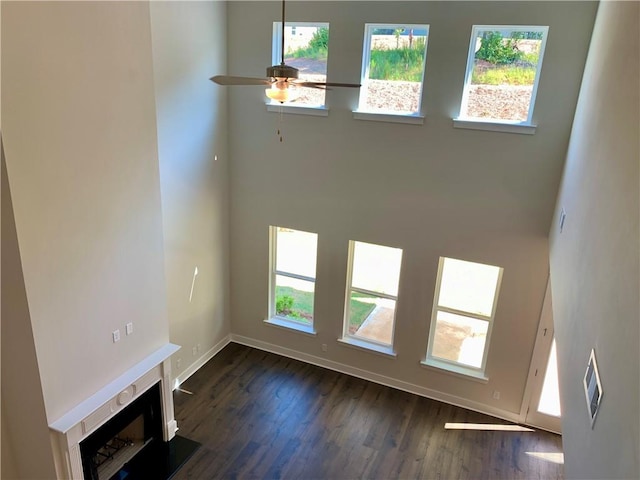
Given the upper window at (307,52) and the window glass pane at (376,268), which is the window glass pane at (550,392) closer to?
the window glass pane at (376,268)

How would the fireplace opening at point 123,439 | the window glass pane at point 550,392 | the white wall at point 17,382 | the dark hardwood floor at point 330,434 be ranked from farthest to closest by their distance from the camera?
1. the window glass pane at point 550,392
2. the dark hardwood floor at point 330,434
3. the fireplace opening at point 123,439
4. the white wall at point 17,382

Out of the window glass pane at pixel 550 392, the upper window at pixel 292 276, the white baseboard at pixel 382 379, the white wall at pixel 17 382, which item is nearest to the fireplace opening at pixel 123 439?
the white wall at pixel 17 382

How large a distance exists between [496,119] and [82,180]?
427cm

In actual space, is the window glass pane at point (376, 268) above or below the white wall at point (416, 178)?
below

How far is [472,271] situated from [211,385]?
3866 millimetres

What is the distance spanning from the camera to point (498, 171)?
17.2 feet

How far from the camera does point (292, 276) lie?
689 centimetres

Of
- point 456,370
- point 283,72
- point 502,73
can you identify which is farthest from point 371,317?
point 283,72

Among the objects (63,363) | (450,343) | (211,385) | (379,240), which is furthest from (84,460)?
(450,343)

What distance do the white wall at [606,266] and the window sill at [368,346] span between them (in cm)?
292

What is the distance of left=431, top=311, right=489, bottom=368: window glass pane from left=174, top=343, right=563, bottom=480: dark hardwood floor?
690mm

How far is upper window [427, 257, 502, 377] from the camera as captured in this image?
5.82m

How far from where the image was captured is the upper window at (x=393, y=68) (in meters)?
5.30

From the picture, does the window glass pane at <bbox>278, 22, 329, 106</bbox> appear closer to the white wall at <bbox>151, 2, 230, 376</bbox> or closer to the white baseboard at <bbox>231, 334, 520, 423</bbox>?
the white wall at <bbox>151, 2, 230, 376</bbox>
